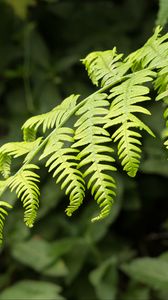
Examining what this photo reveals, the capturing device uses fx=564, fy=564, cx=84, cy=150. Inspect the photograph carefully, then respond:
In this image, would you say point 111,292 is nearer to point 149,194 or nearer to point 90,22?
point 149,194

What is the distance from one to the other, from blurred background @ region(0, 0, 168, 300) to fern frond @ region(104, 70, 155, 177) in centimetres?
97

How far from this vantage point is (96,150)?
1.00m

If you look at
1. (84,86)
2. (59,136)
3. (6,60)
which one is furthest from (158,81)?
(6,60)

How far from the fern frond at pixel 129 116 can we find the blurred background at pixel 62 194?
0.97m

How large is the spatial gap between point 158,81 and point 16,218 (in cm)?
127

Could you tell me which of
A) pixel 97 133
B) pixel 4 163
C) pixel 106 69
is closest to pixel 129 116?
pixel 97 133

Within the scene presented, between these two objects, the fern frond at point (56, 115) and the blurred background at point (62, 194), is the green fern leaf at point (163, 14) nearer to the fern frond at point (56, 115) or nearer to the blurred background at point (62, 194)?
the fern frond at point (56, 115)

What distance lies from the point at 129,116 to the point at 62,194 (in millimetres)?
1190

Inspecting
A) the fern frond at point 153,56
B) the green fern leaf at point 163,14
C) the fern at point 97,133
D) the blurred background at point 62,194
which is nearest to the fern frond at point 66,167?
the fern at point 97,133

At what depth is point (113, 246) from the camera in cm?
229

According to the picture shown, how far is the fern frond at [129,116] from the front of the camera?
0.95 m

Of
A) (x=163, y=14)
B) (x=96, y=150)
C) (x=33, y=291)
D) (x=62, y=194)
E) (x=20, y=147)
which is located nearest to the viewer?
(x=96, y=150)

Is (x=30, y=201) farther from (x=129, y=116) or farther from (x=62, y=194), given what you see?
(x=62, y=194)

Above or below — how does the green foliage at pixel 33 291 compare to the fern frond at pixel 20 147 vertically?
below
